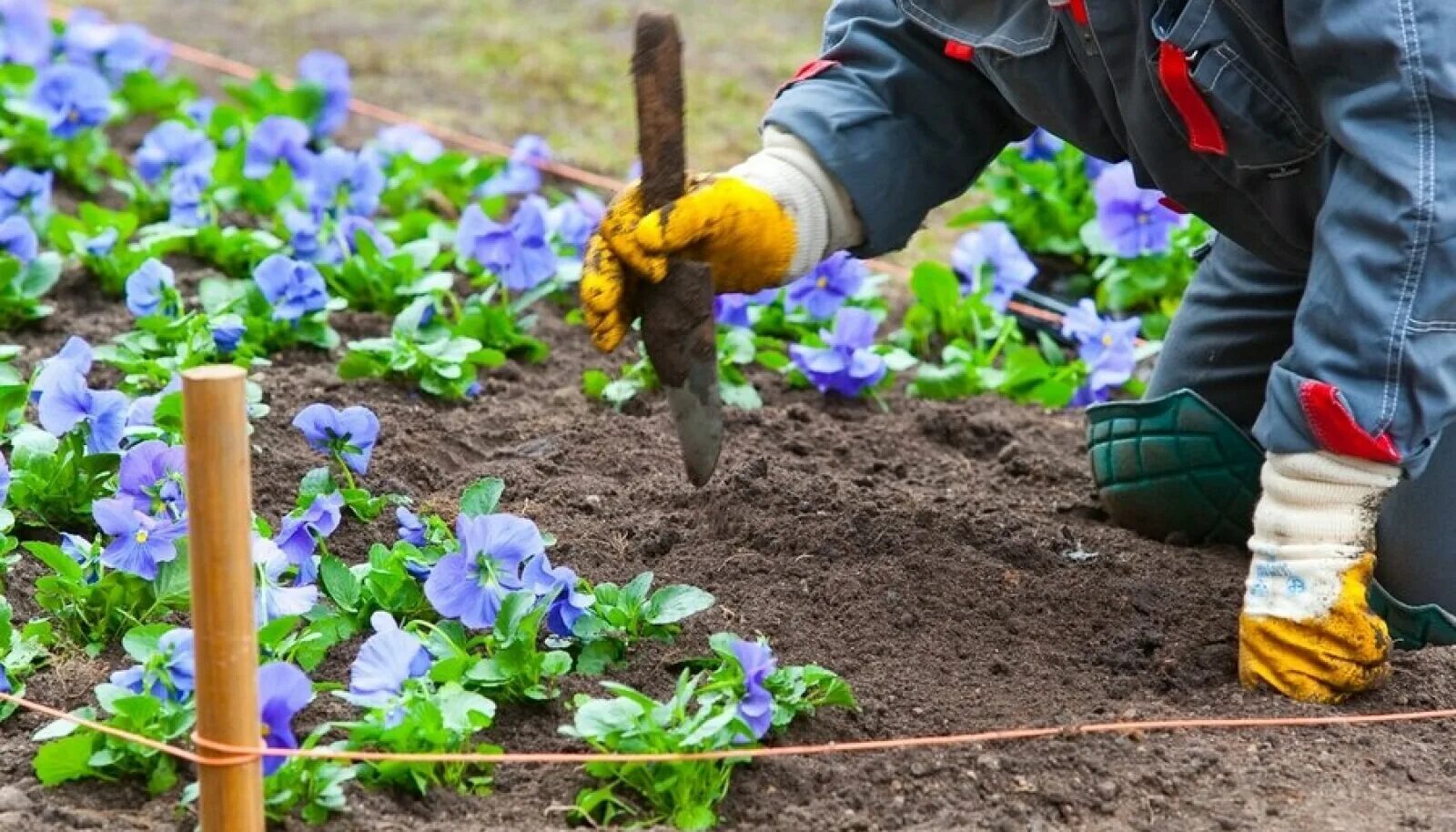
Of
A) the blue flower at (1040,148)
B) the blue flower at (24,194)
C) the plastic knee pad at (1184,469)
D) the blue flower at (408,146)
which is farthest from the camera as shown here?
the blue flower at (408,146)

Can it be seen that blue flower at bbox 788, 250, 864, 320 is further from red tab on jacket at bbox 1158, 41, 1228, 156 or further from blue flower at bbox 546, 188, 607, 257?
red tab on jacket at bbox 1158, 41, 1228, 156

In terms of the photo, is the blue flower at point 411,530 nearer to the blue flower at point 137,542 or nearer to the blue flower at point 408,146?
the blue flower at point 137,542

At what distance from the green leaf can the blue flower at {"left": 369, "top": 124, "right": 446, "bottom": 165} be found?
205 centimetres

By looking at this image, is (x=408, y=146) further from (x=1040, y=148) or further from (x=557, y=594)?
(x=557, y=594)

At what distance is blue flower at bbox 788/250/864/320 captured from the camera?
323 centimetres

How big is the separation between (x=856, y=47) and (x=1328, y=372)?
0.83m

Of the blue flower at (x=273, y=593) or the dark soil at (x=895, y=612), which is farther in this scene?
the blue flower at (x=273, y=593)

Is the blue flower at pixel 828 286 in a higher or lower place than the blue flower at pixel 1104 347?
higher

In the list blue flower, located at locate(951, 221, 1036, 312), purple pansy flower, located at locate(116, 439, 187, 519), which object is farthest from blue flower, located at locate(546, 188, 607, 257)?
purple pansy flower, located at locate(116, 439, 187, 519)

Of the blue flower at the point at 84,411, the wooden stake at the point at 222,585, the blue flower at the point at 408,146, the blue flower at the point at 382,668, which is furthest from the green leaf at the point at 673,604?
the blue flower at the point at 408,146

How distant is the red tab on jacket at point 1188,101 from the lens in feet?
6.77

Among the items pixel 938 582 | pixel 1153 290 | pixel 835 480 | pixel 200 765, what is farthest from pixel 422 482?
pixel 1153 290

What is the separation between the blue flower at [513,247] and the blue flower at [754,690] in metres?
1.49

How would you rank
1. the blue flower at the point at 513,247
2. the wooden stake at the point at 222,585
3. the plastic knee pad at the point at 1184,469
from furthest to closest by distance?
1. the blue flower at the point at 513,247
2. the plastic knee pad at the point at 1184,469
3. the wooden stake at the point at 222,585
